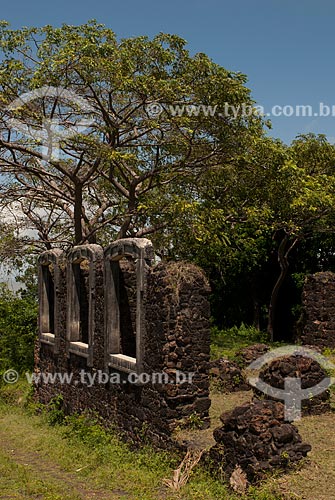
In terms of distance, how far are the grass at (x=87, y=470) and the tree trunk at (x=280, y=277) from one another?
11177 mm

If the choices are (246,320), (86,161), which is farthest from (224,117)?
(246,320)

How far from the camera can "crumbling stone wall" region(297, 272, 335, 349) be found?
687 inches

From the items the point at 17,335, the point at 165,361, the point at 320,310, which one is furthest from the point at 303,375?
the point at 17,335

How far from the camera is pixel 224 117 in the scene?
47.9ft

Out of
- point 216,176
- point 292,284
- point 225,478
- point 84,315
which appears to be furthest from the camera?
point 292,284

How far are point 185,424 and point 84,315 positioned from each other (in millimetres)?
4461

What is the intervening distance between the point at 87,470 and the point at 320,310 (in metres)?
10.5

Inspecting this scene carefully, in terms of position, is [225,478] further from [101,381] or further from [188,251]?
[188,251]

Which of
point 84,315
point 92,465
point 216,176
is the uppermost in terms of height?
point 216,176

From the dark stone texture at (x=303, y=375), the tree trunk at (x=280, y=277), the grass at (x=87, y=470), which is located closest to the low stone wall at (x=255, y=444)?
the grass at (x=87, y=470)

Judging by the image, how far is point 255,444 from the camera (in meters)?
7.09

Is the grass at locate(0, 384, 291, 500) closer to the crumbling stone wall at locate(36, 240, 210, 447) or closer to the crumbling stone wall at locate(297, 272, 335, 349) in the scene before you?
the crumbling stone wall at locate(36, 240, 210, 447)

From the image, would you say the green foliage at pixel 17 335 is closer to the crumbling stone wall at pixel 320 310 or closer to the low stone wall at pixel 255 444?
the crumbling stone wall at pixel 320 310

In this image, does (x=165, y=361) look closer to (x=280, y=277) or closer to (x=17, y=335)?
(x=17, y=335)
